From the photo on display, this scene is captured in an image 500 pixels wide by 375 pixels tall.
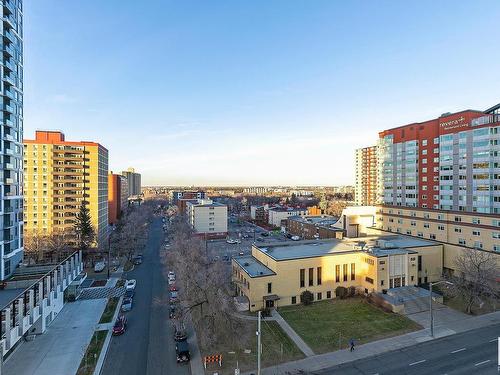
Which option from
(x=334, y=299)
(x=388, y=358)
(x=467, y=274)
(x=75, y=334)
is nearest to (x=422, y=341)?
(x=388, y=358)

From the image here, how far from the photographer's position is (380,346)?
31.2 metres

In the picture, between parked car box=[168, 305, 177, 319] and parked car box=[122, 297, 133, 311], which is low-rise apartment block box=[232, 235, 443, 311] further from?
parked car box=[122, 297, 133, 311]

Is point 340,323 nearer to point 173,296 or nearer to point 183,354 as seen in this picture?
point 183,354

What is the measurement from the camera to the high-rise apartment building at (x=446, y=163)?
4928cm

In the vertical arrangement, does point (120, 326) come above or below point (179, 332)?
above

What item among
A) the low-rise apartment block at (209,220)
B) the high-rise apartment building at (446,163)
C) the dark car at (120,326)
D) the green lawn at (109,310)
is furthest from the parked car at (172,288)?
the low-rise apartment block at (209,220)

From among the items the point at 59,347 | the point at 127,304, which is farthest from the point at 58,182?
the point at 59,347

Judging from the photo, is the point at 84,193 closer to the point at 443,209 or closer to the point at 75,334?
the point at 75,334

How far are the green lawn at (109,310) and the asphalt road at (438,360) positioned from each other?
27570mm

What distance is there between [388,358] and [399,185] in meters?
46.7

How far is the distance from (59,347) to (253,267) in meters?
26.2

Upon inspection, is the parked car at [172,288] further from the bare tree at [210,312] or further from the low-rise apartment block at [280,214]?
the low-rise apartment block at [280,214]

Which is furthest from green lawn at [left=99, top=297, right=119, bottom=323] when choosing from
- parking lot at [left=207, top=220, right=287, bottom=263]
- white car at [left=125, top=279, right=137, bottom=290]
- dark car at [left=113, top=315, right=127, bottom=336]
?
parking lot at [left=207, top=220, right=287, bottom=263]

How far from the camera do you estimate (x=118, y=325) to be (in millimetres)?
34812
